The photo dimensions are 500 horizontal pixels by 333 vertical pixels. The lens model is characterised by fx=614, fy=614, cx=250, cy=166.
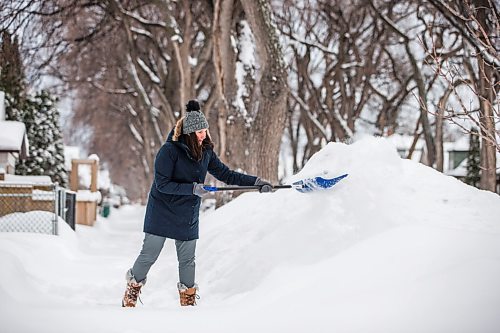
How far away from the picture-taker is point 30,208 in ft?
39.9

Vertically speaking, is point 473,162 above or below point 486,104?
below

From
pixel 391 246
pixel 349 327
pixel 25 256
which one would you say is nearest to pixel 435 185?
pixel 391 246

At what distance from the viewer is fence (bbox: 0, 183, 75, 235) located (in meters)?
11.1

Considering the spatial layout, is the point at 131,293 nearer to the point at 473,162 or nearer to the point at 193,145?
the point at 193,145

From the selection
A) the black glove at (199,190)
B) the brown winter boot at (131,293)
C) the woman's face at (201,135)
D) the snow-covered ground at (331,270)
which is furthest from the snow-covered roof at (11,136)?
the black glove at (199,190)

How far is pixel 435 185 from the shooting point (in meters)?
5.34

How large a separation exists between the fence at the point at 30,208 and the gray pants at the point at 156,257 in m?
6.09

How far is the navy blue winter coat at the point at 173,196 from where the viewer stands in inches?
194

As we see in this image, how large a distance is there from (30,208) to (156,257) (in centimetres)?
787

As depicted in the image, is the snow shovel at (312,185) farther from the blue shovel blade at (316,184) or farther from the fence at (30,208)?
the fence at (30,208)

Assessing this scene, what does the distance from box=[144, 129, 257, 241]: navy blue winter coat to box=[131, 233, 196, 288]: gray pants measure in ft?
0.27

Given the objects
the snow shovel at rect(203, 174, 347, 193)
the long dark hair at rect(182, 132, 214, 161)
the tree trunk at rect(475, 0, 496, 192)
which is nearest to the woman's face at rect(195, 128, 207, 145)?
the long dark hair at rect(182, 132, 214, 161)

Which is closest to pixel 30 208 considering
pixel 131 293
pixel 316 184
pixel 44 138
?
pixel 131 293

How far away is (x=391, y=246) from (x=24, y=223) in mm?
8485
